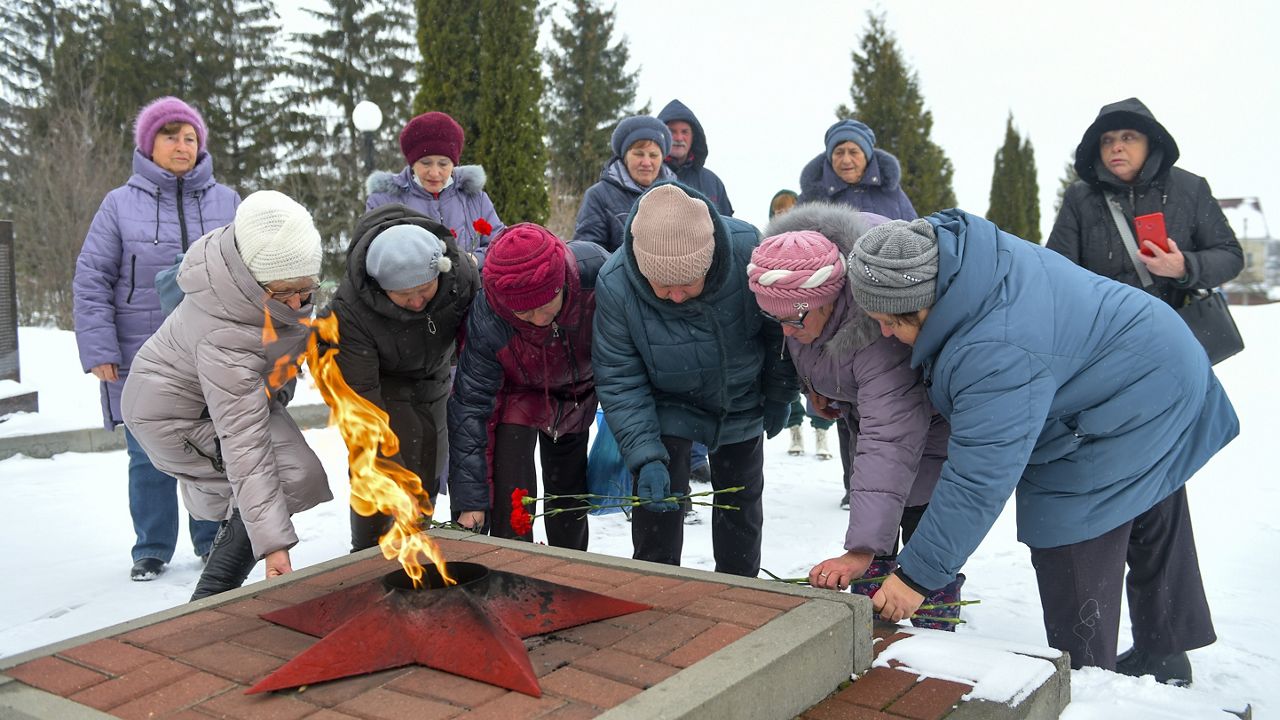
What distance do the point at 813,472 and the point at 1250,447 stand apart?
3440 millimetres

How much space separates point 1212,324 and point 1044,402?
157 centimetres

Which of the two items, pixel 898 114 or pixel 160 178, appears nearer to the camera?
pixel 160 178

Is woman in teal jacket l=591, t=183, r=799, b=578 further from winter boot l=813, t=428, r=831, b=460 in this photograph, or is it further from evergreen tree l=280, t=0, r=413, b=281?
evergreen tree l=280, t=0, r=413, b=281

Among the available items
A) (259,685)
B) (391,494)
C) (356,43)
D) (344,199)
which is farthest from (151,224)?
(356,43)

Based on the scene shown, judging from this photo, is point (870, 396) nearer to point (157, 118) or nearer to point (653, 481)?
point (653, 481)

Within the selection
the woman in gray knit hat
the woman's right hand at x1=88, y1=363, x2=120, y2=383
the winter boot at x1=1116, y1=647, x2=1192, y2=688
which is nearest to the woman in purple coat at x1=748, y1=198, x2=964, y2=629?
the woman in gray knit hat

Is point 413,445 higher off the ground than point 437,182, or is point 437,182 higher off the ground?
point 437,182

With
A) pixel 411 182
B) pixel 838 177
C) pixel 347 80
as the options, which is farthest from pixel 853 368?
pixel 347 80

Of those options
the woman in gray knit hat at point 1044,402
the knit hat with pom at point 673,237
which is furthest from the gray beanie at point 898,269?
the knit hat with pom at point 673,237

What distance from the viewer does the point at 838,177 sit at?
5.68m

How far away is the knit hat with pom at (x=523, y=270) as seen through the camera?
11.1 ft

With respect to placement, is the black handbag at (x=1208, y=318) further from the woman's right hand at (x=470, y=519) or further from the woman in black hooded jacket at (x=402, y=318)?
the woman's right hand at (x=470, y=519)

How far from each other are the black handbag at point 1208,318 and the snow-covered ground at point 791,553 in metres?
1.08

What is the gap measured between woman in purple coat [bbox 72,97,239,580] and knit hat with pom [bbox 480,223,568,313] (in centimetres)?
212
